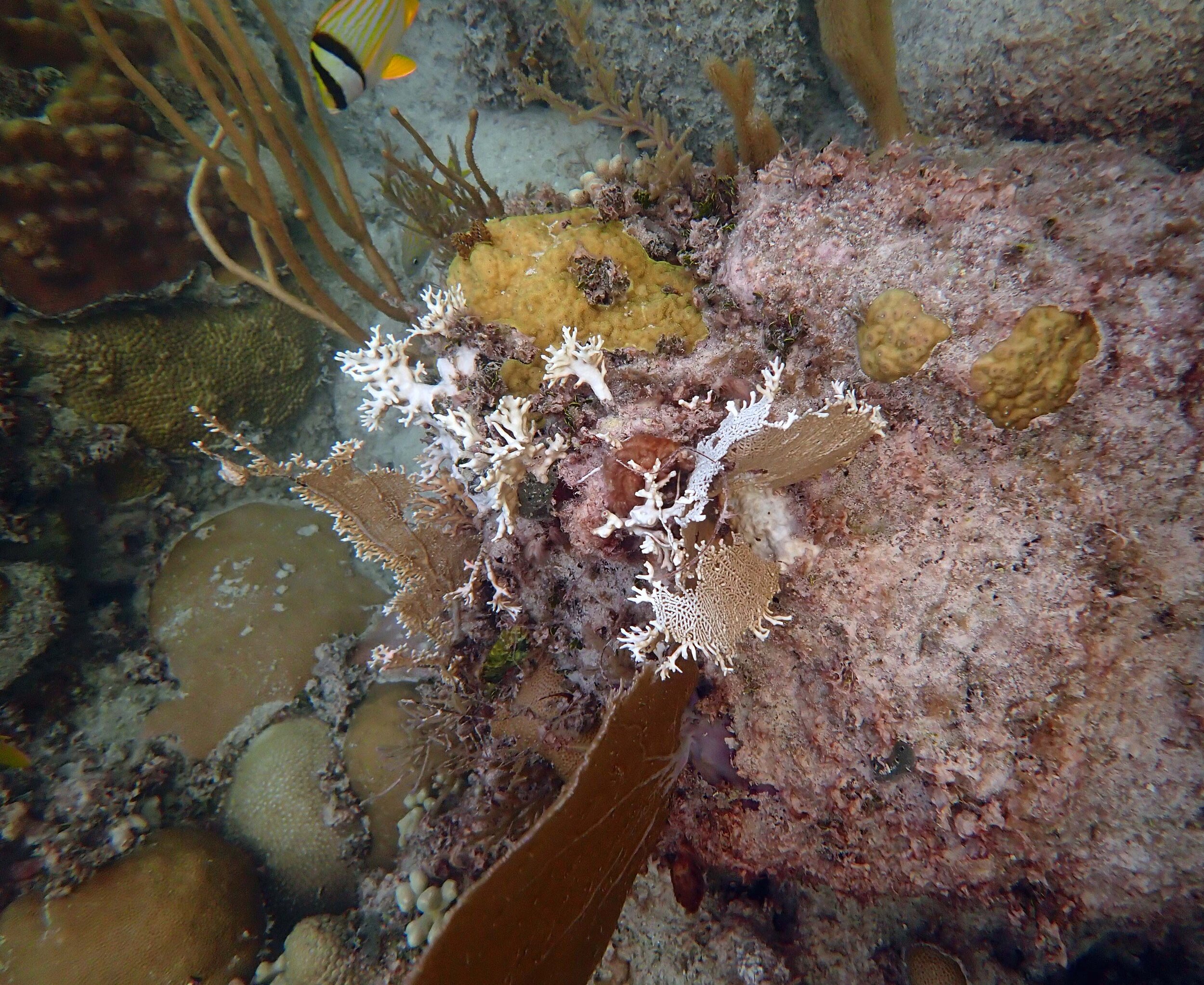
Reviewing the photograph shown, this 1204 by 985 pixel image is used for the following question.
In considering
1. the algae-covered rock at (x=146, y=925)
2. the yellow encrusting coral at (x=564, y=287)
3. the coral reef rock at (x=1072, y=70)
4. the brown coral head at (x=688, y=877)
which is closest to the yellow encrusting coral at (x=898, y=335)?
the yellow encrusting coral at (x=564, y=287)

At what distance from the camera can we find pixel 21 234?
3.20 meters

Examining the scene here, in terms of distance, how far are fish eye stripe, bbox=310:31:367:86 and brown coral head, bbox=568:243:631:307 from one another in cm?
152

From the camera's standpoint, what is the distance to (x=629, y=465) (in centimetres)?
190

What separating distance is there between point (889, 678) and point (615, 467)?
1.21 metres

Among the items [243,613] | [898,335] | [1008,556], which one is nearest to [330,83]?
[898,335]

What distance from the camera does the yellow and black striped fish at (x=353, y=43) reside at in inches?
98.0

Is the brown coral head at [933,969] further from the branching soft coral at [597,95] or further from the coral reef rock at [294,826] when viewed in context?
the branching soft coral at [597,95]

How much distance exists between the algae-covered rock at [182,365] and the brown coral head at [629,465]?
354cm

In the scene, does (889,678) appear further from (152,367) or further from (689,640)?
(152,367)

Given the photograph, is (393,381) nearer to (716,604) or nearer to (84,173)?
(716,604)

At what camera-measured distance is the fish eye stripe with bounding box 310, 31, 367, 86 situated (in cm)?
247

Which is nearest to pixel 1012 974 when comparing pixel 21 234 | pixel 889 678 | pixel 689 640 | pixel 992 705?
pixel 992 705

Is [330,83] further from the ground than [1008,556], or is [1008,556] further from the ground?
[330,83]

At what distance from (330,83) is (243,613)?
11.0 feet
